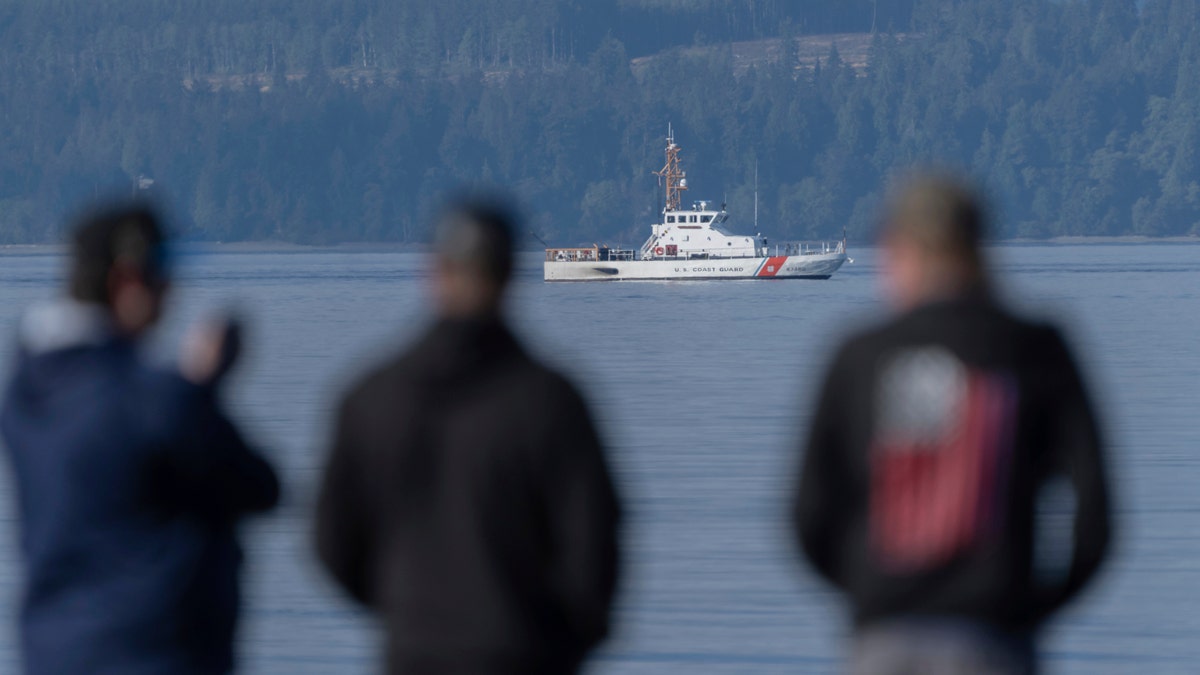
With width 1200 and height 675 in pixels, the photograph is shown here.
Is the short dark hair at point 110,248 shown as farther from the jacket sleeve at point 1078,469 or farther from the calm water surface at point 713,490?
the jacket sleeve at point 1078,469

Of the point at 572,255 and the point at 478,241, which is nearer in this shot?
the point at 478,241

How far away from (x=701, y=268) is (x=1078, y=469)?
273 feet

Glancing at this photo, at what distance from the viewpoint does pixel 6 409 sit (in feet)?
13.8

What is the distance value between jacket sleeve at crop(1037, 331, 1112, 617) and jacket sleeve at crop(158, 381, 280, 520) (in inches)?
59.3

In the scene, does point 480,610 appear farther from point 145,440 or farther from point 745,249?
point 745,249

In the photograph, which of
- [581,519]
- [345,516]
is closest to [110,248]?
[345,516]

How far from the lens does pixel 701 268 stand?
86.9 meters

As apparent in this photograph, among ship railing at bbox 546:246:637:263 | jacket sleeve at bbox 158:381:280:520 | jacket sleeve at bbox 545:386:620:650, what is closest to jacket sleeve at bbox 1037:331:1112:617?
jacket sleeve at bbox 545:386:620:650

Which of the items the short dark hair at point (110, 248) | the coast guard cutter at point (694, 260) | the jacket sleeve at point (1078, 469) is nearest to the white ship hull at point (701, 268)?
the coast guard cutter at point (694, 260)

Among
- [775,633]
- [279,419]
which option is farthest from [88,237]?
[279,419]

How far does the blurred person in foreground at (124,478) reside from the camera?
13.1 feet

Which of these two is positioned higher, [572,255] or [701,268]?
[701,268]

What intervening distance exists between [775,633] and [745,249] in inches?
2978

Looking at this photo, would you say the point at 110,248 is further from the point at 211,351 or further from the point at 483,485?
the point at 483,485
